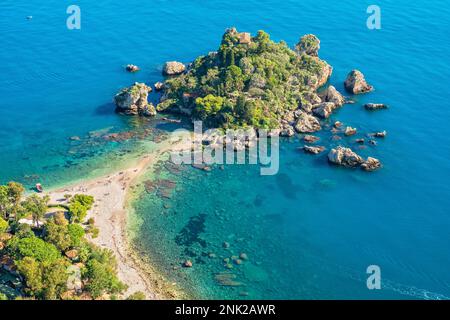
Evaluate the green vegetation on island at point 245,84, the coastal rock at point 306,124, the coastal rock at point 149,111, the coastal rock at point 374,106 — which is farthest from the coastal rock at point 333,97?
the coastal rock at point 149,111

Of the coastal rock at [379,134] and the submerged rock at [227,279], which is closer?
the submerged rock at [227,279]

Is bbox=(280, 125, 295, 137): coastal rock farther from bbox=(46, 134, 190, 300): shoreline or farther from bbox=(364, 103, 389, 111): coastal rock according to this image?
Result: bbox=(46, 134, 190, 300): shoreline

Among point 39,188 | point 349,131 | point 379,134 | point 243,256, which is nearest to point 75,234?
point 39,188

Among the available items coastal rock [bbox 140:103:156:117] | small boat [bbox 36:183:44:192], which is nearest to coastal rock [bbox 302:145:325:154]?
coastal rock [bbox 140:103:156:117]

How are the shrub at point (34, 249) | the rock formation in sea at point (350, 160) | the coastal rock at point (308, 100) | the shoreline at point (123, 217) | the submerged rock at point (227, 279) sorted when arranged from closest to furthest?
the shrub at point (34, 249) → the shoreline at point (123, 217) → the submerged rock at point (227, 279) → the rock formation in sea at point (350, 160) → the coastal rock at point (308, 100)

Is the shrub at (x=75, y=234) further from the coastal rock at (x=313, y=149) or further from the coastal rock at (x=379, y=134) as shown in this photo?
the coastal rock at (x=379, y=134)

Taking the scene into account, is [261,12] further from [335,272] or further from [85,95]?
[335,272]
